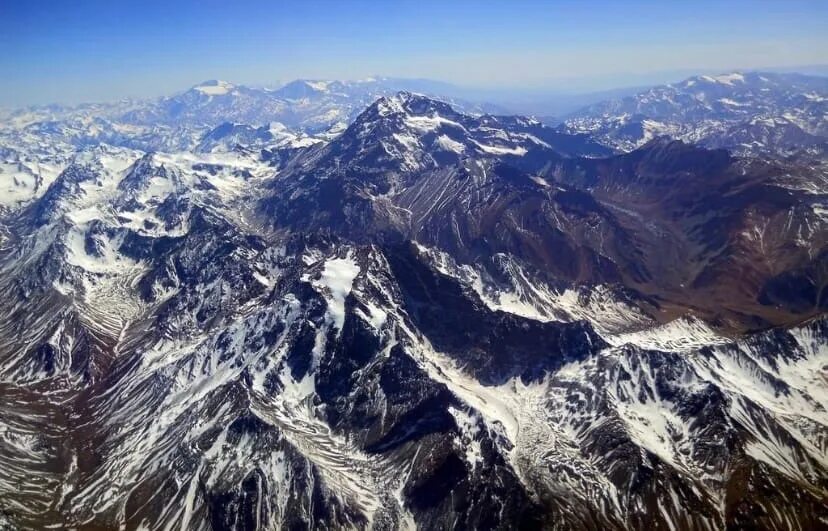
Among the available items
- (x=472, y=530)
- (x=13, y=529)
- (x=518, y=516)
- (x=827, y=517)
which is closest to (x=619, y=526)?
(x=518, y=516)

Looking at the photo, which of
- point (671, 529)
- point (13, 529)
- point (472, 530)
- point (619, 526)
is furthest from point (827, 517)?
point (13, 529)

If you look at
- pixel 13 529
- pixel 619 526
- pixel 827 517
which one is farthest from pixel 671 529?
pixel 13 529

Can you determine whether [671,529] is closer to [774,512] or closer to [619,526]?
[619,526]

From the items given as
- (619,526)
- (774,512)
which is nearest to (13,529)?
(619,526)

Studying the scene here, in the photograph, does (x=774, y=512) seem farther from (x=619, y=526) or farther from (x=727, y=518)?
(x=619, y=526)

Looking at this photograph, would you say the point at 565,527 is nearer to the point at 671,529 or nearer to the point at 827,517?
the point at 671,529

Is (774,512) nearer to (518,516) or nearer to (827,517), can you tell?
(827,517)
